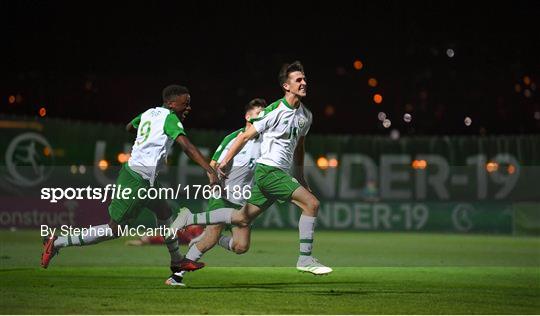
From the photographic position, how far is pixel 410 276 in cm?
1141

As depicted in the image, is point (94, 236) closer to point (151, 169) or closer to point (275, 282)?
point (151, 169)

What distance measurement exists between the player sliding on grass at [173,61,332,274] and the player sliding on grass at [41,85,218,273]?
0.48m

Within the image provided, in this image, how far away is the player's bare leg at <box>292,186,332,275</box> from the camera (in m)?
9.06

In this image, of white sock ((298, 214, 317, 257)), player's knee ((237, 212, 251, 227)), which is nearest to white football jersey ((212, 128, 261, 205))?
player's knee ((237, 212, 251, 227))

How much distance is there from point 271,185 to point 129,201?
143 centimetres

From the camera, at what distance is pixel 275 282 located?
34.0 ft

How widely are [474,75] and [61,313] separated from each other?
2540 centimetres

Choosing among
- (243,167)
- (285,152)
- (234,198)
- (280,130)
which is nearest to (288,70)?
(280,130)

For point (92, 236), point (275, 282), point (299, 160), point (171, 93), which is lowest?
point (275, 282)

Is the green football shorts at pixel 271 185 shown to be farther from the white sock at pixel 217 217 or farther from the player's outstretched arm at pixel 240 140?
the white sock at pixel 217 217

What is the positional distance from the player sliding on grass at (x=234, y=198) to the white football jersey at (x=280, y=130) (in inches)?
8.6

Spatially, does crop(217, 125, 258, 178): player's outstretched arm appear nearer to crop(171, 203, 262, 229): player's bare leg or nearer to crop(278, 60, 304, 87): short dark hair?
crop(278, 60, 304, 87): short dark hair

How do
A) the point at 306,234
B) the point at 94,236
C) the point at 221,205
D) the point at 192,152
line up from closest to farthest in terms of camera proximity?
1. the point at 192,152
2. the point at 306,234
3. the point at 94,236
4. the point at 221,205

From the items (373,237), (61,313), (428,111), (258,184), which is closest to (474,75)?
(428,111)
